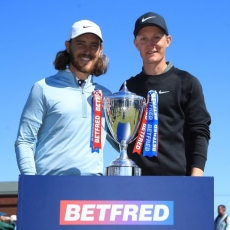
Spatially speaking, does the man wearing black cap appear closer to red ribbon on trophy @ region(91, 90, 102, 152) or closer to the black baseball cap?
the black baseball cap

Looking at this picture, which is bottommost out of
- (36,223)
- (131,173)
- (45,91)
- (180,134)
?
(36,223)

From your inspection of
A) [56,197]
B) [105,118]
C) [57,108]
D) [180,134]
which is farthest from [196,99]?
[56,197]

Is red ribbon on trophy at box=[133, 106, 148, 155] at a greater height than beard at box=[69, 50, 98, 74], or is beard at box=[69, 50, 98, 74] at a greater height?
beard at box=[69, 50, 98, 74]

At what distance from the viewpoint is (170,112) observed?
3547 mm

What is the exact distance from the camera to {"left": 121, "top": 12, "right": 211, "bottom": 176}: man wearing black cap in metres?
3.50

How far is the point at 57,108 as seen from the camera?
11.4 ft

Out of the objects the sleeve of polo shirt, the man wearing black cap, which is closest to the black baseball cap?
the man wearing black cap

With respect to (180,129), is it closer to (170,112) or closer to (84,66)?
(170,112)

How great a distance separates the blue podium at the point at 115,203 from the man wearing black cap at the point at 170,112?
1.44ft

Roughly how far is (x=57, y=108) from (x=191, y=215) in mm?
985

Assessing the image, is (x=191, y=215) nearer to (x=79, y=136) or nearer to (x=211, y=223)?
(x=211, y=223)

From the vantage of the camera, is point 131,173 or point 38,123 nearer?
point 131,173

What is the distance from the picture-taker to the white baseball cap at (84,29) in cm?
362

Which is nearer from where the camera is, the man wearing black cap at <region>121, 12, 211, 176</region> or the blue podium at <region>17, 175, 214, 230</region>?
the blue podium at <region>17, 175, 214, 230</region>
